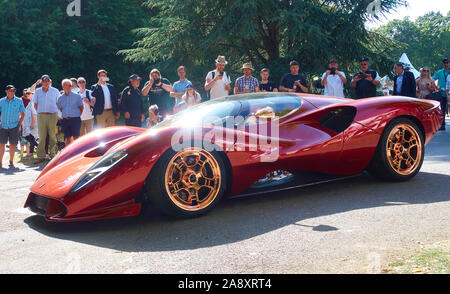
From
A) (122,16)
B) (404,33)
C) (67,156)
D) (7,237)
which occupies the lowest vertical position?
(7,237)

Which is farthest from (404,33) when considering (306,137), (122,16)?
(306,137)

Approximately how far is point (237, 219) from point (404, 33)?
84.5m

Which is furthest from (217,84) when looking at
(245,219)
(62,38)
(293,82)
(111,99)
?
(62,38)

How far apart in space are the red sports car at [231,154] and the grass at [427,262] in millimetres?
1911

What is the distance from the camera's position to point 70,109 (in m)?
10.4

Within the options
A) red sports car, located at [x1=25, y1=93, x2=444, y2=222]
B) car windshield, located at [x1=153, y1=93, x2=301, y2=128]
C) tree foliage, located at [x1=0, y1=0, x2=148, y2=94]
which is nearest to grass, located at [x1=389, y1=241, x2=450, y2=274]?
red sports car, located at [x1=25, y1=93, x2=444, y2=222]

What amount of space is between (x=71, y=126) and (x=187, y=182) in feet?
21.5

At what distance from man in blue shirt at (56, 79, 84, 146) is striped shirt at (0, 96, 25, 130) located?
82 centimetres

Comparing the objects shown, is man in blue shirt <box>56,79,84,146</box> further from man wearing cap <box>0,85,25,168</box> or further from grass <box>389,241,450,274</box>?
grass <box>389,241,450,274</box>

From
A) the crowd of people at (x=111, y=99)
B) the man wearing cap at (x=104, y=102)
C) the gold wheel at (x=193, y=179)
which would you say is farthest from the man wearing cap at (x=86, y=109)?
the gold wheel at (x=193, y=179)

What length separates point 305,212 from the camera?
4.70 meters

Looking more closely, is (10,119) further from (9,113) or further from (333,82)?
(333,82)

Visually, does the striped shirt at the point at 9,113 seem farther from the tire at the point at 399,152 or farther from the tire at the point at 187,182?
the tire at the point at 399,152
